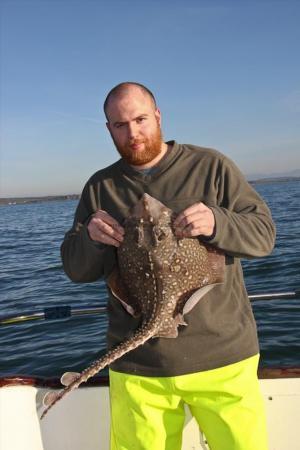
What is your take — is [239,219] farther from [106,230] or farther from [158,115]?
[158,115]

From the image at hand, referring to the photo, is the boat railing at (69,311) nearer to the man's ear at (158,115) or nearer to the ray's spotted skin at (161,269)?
the ray's spotted skin at (161,269)

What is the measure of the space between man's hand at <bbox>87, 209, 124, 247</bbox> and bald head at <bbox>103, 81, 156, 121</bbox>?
2.72 feet

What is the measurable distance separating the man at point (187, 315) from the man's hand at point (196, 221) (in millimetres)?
16

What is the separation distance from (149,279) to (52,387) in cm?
188

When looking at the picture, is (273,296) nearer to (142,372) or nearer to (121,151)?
(142,372)

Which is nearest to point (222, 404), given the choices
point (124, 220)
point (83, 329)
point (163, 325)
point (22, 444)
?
point (163, 325)

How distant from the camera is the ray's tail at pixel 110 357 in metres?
2.91

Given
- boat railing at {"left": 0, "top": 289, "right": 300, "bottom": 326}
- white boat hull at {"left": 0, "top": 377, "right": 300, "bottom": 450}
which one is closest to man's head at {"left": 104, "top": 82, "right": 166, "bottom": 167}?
boat railing at {"left": 0, "top": 289, "right": 300, "bottom": 326}

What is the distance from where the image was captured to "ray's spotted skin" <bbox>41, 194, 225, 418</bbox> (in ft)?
10.2

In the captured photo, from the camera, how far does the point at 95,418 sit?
14.6 ft

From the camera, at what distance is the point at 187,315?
3.28m

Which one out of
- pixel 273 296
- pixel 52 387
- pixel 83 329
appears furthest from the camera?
pixel 83 329

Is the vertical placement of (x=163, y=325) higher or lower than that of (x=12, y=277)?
higher

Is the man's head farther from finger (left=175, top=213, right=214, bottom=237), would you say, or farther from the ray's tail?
the ray's tail
